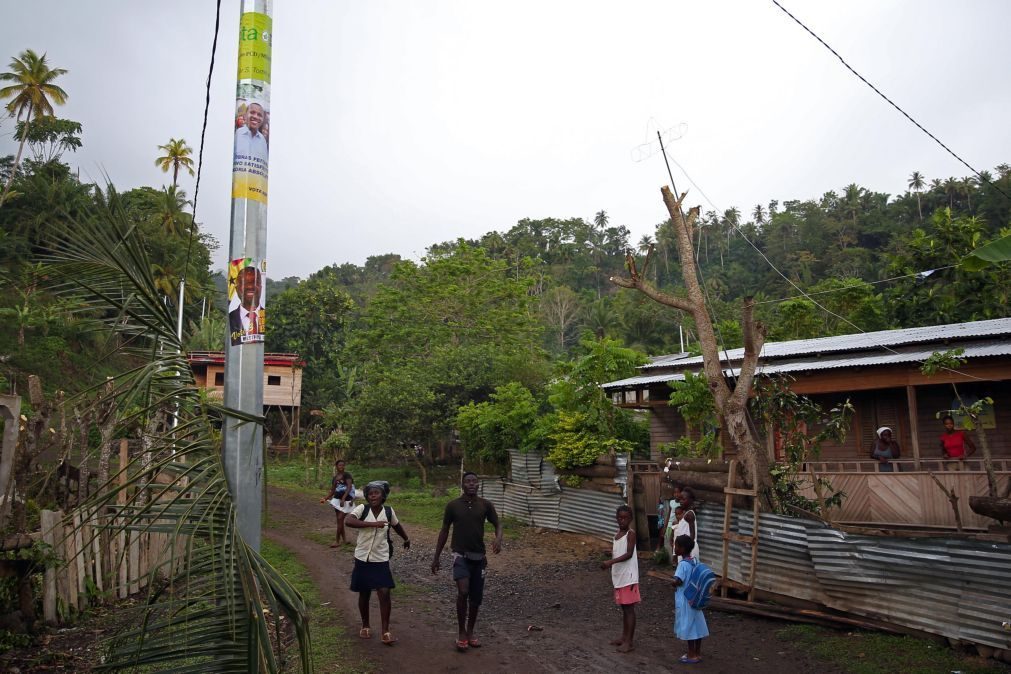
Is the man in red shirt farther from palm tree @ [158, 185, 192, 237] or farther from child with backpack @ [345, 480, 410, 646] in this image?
palm tree @ [158, 185, 192, 237]

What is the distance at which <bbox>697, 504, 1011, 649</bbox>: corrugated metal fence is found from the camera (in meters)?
6.62

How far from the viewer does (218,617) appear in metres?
3.27

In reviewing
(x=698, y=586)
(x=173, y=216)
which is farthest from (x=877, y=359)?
(x=173, y=216)

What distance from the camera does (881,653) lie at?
277 inches

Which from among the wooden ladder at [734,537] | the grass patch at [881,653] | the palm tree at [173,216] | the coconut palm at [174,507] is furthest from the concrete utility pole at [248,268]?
the palm tree at [173,216]

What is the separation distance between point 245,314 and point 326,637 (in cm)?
454

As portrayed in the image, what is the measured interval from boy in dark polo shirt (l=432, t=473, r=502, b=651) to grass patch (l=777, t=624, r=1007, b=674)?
11.1 ft

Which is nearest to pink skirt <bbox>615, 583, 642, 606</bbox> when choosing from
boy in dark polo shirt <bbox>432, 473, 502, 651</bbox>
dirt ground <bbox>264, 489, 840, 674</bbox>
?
dirt ground <bbox>264, 489, 840, 674</bbox>

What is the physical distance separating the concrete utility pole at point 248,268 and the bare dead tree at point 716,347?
18.4ft

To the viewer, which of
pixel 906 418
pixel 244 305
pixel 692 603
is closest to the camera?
pixel 244 305

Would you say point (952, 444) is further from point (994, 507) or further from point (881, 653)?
point (881, 653)

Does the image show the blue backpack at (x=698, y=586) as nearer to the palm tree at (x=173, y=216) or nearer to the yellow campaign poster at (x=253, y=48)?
the yellow campaign poster at (x=253, y=48)

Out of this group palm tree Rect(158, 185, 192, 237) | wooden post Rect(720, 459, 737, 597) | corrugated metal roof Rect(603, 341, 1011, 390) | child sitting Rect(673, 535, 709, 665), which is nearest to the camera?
child sitting Rect(673, 535, 709, 665)

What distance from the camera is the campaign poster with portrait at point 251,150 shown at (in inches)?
184
